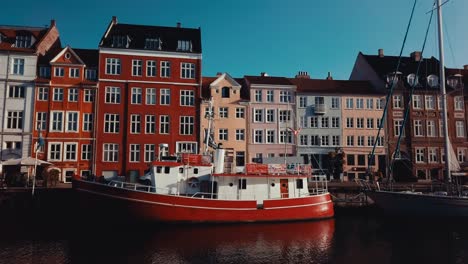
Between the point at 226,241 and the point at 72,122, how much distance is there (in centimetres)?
2388

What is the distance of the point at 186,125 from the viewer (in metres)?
36.1

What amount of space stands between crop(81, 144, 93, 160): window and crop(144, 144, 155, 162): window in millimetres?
5590

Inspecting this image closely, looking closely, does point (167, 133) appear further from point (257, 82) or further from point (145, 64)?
point (257, 82)

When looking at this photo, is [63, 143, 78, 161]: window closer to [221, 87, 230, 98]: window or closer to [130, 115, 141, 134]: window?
[130, 115, 141, 134]: window

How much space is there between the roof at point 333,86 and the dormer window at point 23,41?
101 ft

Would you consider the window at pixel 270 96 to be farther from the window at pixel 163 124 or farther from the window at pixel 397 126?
the window at pixel 397 126

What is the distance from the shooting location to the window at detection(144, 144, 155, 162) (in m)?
34.8

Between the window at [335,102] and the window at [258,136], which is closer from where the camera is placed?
the window at [258,136]

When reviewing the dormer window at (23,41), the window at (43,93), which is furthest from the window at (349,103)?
the dormer window at (23,41)

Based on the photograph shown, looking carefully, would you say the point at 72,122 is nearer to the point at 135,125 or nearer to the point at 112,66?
the point at 135,125

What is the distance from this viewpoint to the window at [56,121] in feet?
110

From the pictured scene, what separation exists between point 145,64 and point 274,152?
17.9 metres

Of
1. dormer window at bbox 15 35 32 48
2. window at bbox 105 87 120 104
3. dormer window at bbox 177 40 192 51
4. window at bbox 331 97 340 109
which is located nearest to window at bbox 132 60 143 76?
window at bbox 105 87 120 104

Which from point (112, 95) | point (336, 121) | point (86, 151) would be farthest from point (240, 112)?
point (86, 151)
